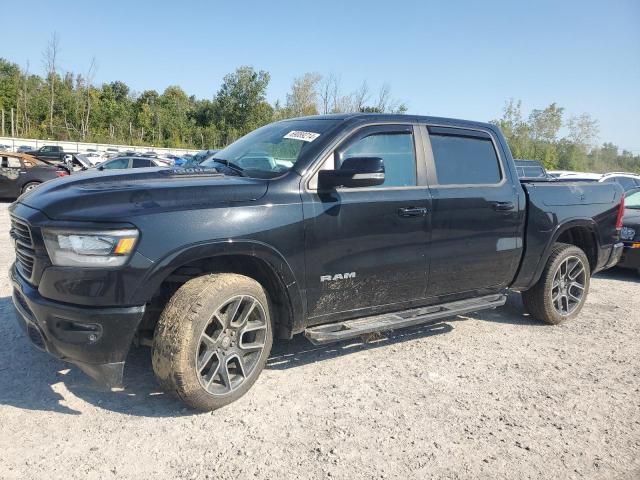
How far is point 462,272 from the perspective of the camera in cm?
412

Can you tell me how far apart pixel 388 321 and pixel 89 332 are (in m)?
2.04

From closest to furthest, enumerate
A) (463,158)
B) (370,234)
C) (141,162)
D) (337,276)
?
(337,276), (370,234), (463,158), (141,162)

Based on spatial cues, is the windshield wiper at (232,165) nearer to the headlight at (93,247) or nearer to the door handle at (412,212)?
the headlight at (93,247)

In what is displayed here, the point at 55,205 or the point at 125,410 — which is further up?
the point at 55,205

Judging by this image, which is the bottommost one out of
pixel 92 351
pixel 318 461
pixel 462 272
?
pixel 318 461

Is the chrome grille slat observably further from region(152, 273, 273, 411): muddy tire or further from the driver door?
the driver door

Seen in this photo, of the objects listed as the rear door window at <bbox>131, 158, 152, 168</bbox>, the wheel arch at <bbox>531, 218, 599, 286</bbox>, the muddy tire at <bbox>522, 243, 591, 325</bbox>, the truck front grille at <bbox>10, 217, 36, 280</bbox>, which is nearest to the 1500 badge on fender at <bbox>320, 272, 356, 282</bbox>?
the truck front grille at <bbox>10, 217, 36, 280</bbox>

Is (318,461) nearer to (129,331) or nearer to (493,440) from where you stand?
(493,440)

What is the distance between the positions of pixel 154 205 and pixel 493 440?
2.39m

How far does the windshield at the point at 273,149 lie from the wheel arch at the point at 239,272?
610 millimetres

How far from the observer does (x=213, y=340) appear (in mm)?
3021

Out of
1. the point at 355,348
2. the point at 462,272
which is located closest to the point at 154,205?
the point at 355,348

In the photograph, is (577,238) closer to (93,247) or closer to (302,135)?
(302,135)

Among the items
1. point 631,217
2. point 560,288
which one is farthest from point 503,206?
point 631,217
